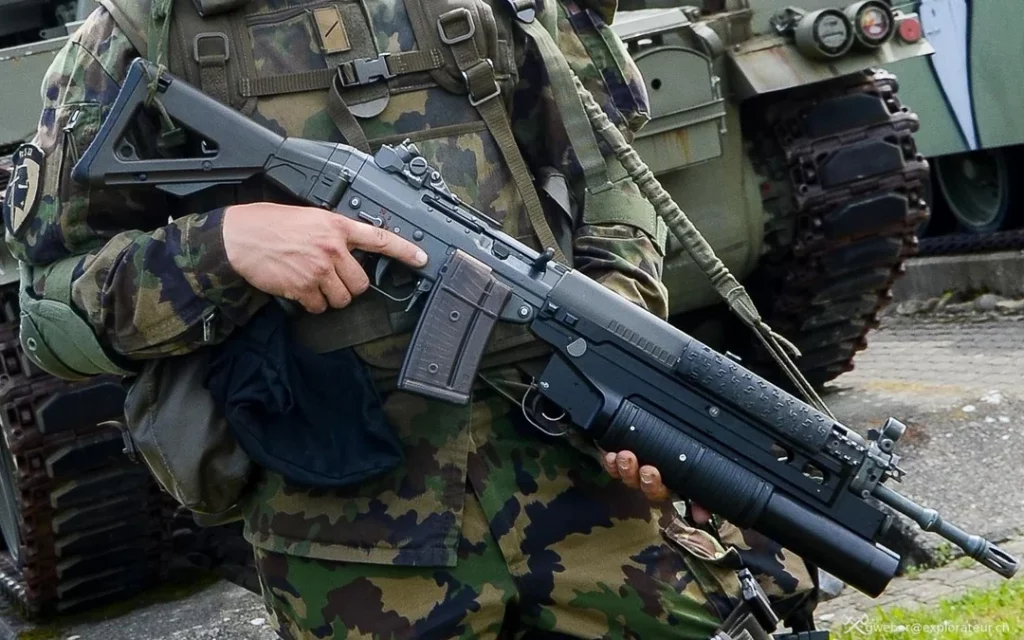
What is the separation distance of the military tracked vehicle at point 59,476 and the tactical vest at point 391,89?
292 centimetres

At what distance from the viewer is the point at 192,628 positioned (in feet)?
17.2

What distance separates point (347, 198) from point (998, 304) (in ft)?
23.4

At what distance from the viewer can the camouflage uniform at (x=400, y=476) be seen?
2434mm

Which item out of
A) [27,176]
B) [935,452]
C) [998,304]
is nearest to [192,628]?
[935,452]

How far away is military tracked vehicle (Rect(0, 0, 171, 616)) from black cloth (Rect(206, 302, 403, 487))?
3.03 meters

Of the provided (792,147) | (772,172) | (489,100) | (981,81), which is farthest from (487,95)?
(981,81)

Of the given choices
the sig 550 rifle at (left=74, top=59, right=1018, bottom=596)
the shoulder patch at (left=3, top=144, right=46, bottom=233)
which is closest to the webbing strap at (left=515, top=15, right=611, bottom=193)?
the sig 550 rifle at (left=74, top=59, right=1018, bottom=596)

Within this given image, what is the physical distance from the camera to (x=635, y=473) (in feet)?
7.95

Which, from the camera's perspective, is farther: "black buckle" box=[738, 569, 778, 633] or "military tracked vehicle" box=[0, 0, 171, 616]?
"military tracked vehicle" box=[0, 0, 171, 616]

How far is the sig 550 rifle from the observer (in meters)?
2.40

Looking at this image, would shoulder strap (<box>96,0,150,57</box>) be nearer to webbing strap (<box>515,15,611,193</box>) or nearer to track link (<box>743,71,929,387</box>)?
webbing strap (<box>515,15,611,193</box>)

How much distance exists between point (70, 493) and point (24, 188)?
3.16 meters

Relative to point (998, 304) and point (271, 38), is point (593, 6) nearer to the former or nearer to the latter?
point (271, 38)

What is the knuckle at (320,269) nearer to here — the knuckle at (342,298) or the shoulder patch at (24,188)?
the knuckle at (342,298)
